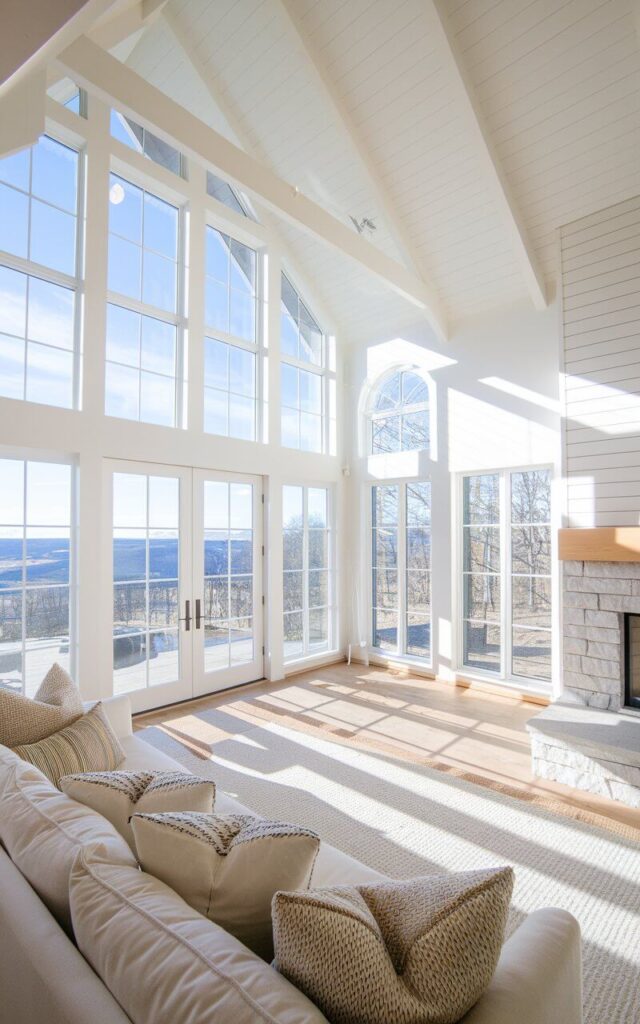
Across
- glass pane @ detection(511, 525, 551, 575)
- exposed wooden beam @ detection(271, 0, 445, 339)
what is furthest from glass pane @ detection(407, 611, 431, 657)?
exposed wooden beam @ detection(271, 0, 445, 339)

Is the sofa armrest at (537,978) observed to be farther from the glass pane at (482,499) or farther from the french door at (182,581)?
the glass pane at (482,499)

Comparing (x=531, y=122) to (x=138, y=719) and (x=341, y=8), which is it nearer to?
(x=341, y=8)

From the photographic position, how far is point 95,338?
4.23 m

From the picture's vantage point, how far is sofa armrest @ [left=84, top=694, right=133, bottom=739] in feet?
9.36

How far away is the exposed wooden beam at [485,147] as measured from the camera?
3.69 meters

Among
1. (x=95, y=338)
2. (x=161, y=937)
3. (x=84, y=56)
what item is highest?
(x=84, y=56)

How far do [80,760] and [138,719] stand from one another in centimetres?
236

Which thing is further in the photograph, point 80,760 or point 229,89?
point 229,89

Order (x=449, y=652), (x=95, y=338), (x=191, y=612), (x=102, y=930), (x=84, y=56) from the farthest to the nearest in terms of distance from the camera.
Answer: (x=449, y=652)
(x=191, y=612)
(x=95, y=338)
(x=84, y=56)
(x=102, y=930)

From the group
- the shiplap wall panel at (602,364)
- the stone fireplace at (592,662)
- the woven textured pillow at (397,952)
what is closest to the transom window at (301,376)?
the shiplap wall panel at (602,364)

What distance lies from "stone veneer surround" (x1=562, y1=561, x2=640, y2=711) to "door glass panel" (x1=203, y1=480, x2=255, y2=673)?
9.19ft

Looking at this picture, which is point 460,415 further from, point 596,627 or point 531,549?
point 596,627

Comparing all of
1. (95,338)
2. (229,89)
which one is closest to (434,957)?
(95,338)

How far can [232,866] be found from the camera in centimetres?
119
